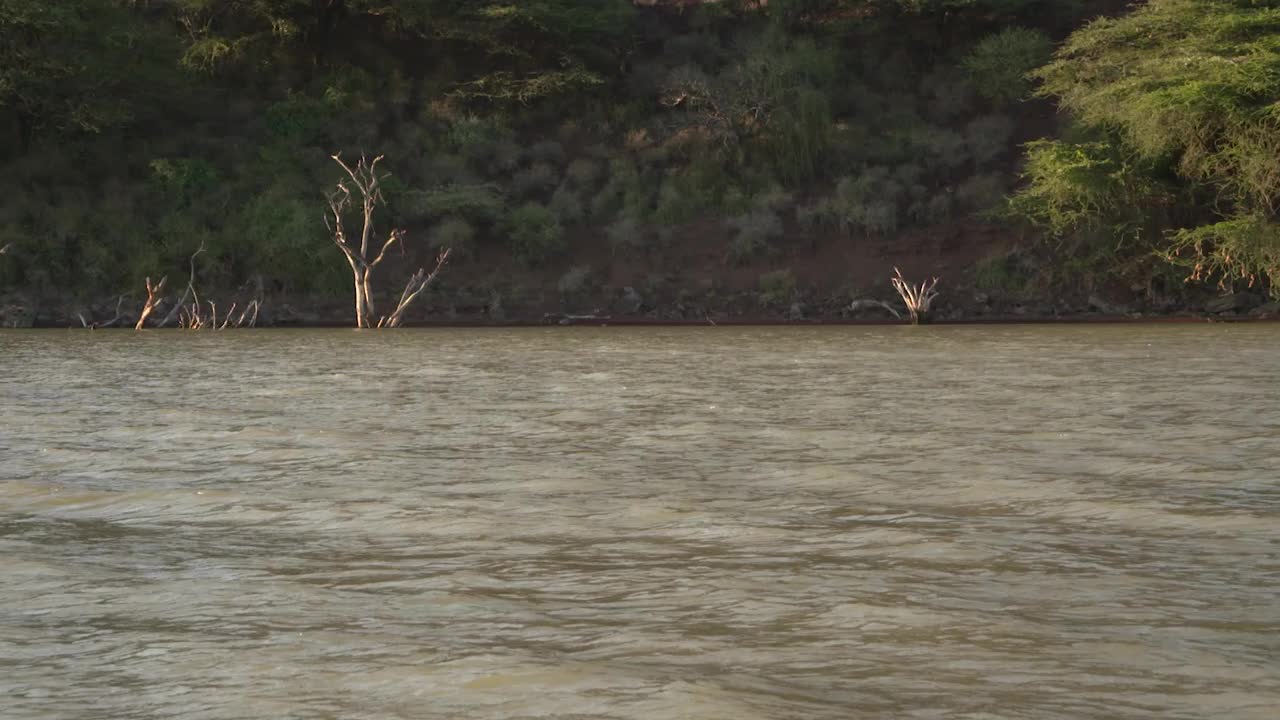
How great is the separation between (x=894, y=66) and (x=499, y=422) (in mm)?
32906

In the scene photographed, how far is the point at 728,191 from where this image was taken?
3706 centimetres

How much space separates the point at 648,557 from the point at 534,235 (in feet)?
96.8

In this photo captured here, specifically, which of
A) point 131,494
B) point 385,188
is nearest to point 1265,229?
point 385,188

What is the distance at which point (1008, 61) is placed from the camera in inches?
1492

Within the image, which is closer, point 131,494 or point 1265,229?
point 131,494

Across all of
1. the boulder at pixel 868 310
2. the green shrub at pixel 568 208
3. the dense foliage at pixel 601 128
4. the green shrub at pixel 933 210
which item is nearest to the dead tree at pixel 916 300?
the boulder at pixel 868 310

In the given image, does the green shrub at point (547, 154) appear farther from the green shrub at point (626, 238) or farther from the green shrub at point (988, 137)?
the green shrub at point (988, 137)

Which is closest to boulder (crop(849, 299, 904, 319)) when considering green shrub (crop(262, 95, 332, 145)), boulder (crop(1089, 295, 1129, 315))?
boulder (crop(1089, 295, 1129, 315))

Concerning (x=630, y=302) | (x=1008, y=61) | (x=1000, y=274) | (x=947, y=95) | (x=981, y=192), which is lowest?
(x=630, y=302)

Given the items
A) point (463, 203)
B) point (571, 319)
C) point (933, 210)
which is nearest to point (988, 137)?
point (933, 210)

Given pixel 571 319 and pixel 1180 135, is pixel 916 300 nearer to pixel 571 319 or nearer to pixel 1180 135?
pixel 1180 135

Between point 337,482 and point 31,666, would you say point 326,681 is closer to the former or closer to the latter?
point 31,666

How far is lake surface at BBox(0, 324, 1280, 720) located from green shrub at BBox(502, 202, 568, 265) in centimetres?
2170

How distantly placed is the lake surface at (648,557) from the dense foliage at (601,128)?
17668mm
